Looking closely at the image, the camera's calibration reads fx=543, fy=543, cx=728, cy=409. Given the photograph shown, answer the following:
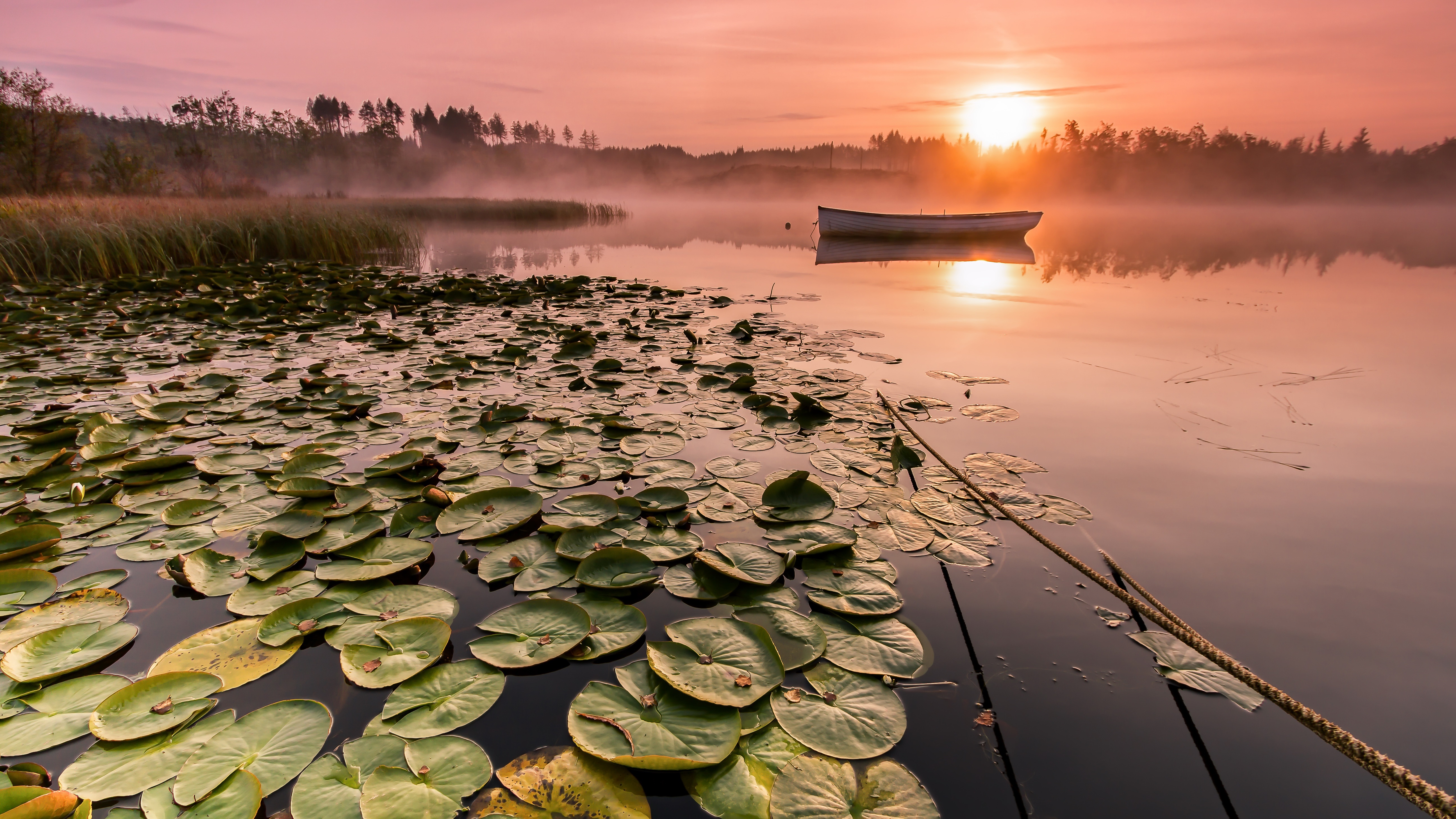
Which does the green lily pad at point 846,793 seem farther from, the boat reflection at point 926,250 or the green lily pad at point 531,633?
the boat reflection at point 926,250

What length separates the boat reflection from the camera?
16141mm

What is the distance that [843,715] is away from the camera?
1.64 m

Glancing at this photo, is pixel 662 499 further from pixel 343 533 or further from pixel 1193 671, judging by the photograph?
pixel 1193 671

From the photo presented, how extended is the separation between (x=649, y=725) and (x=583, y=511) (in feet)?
4.23

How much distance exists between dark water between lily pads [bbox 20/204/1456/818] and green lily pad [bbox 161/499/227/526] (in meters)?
0.25

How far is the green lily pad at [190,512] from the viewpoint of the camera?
98.2 inches

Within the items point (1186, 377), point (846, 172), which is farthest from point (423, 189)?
point (1186, 377)

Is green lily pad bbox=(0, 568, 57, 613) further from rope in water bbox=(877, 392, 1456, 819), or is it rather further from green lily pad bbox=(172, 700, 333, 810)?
rope in water bbox=(877, 392, 1456, 819)

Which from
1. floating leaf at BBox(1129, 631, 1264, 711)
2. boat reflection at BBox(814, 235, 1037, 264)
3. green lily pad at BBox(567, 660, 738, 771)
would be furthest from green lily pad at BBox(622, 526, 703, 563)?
boat reflection at BBox(814, 235, 1037, 264)

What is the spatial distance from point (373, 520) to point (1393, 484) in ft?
18.6

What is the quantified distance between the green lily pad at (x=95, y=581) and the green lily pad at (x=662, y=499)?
2.05 metres

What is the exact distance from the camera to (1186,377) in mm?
5219

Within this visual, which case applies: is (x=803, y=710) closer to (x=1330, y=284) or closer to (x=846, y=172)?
(x=1330, y=284)

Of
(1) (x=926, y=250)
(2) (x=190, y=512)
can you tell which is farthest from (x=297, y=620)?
(1) (x=926, y=250)
